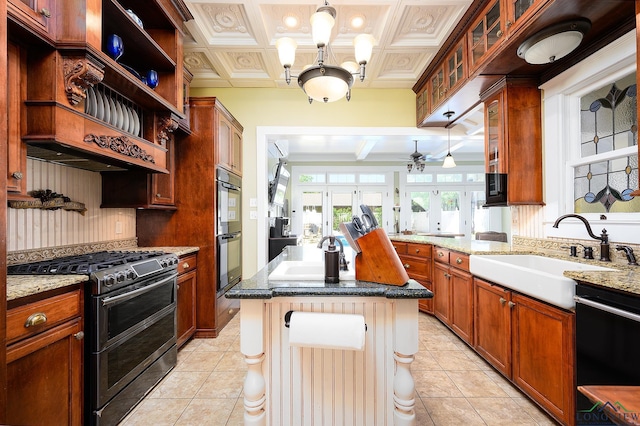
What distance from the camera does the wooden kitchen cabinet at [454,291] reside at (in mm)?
2486

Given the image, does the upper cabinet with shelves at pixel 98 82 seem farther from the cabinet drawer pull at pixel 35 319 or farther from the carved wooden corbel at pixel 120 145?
the cabinet drawer pull at pixel 35 319

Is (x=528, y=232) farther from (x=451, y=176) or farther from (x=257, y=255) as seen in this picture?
(x=451, y=176)

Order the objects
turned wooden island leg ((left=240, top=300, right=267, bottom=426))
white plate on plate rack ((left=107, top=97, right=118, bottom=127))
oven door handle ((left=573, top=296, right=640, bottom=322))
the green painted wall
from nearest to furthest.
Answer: oven door handle ((left=573, top=296, right=640, bottom=322)) < turned wooden island leg ((left=240, top=300, right=267, bottom=426)) < white plate on plate rack ((left=107, top=97, right=118, bottom=127)) < the green painted wall

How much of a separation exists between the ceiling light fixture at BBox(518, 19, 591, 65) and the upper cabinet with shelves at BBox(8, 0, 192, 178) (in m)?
2.49

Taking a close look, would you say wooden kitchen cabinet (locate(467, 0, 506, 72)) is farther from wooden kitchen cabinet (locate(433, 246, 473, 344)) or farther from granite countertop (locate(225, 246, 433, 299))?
granite countertop (locate(225, 246, 433, 299))

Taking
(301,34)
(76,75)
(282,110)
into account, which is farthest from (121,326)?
(282,110)

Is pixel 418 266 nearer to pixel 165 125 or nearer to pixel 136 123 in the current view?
pixel 165 125

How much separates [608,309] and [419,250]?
7.40ft

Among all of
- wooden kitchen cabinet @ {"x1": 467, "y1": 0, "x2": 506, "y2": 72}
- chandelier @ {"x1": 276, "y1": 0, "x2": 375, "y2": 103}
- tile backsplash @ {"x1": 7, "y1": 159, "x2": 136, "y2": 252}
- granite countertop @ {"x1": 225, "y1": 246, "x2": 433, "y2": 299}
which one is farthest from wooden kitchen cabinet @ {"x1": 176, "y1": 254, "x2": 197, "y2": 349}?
wooden kitchen cabinet @ {"x1": 467, "y1": 0, "x2": 506, "y2": 72}

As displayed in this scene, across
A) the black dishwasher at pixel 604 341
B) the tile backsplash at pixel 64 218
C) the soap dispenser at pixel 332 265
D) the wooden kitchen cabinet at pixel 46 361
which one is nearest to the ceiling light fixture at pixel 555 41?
the black dishwasher at pixel 604 341

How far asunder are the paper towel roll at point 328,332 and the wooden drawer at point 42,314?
111 centimetres

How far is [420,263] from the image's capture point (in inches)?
135

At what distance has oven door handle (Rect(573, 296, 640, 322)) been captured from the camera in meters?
1.12

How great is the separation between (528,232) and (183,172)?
322 centimetres
